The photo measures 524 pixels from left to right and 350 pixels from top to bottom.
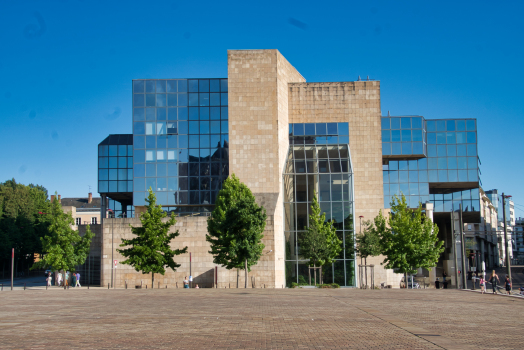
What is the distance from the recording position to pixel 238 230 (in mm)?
42094

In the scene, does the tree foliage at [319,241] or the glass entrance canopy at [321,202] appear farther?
the glass entrance canopy at [321,202]

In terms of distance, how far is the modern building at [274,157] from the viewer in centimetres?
5050

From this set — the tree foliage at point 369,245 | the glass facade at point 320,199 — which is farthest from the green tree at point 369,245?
the glass facade at point 320,199

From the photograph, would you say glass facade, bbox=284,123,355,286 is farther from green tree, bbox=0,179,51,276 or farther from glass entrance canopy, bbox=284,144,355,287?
green tree, bbox=0,179,51,276

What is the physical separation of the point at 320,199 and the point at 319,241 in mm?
7011

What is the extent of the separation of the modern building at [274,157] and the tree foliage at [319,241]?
6.42 ft

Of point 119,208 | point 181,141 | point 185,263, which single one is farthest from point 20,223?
point 185,263

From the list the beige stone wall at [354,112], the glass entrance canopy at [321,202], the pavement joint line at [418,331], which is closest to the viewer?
the pavement joint line at [418,331]

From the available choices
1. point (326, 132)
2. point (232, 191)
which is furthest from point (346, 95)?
point (232, 191)

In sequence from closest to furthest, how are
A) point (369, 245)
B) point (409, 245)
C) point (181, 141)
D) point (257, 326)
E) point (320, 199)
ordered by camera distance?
1. point (257, 326)
2. point (369, 245)
3. point (409, 245)
4. point (320, 199)
5. point (181, 141)

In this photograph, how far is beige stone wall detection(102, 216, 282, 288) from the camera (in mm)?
46781

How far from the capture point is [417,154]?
6544 centimetres

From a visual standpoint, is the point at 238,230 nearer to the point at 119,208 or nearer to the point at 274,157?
the point at 274,157

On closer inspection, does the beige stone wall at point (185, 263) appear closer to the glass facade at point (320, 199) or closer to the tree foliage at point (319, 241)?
the tree foliage at point (319, 241)
